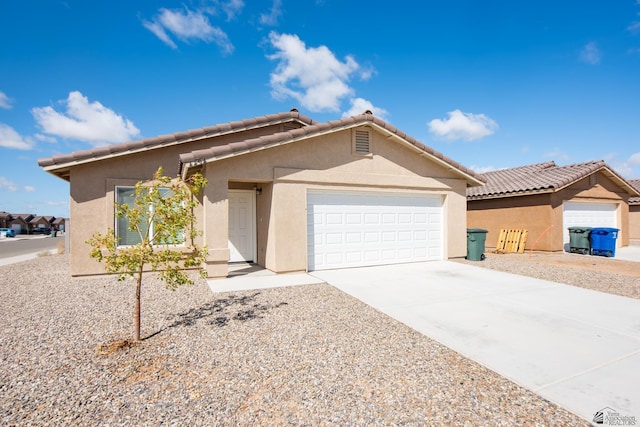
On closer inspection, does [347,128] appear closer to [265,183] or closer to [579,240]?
[265,183]

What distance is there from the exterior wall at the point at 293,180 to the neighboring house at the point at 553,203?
686cm

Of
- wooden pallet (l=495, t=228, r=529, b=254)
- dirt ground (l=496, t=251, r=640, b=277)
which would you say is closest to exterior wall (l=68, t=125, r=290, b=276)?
dirt ground (l=496, t=251, r=640, b=277)

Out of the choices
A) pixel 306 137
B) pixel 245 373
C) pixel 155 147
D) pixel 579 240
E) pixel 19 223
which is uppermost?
pixel 306 137

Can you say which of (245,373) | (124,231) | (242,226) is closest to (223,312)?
(245,373)

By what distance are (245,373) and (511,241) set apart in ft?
50.0

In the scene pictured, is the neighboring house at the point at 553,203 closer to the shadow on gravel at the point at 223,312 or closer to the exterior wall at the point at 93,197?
the shadow on gravel at the point at 223,312

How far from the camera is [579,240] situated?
1468 centimetres

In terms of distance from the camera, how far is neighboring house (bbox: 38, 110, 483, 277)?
917 cm

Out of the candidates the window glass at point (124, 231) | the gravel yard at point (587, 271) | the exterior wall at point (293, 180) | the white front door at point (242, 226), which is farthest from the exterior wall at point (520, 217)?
the window glass at point (124, 231)

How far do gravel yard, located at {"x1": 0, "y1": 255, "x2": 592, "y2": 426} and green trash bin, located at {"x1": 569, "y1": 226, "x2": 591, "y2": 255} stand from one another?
1346 centimetres

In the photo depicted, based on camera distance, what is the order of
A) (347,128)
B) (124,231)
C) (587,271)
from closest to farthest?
(124,231)
(587,271)
(347,128)

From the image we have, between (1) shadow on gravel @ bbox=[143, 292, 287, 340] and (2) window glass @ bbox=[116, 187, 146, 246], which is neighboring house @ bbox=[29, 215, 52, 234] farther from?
(1) shadow on gravel @ bbox=[143, 292, 287, 340]

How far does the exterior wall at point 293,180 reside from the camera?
29.4ft

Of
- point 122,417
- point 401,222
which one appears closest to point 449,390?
point 122,417
